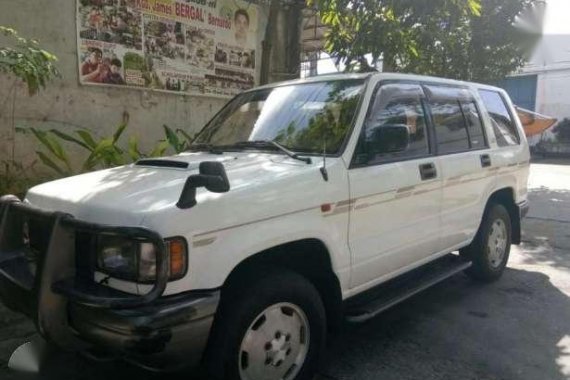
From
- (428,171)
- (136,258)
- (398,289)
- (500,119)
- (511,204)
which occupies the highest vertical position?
(500,119)

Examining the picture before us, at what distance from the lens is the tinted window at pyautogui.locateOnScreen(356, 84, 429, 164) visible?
11.7 ft

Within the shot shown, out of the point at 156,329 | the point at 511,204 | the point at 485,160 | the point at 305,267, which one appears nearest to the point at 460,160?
the point at 485,160

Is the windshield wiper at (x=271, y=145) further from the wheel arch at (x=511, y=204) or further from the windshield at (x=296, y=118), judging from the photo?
the wheel arch at (x=511, y=204)

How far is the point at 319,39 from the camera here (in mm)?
11508

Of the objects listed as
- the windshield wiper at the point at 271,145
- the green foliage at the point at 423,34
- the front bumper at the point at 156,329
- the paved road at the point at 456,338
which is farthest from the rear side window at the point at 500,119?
the front bumper at the point at 156,329

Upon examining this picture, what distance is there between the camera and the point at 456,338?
13.1 ft

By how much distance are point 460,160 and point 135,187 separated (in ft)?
9.16

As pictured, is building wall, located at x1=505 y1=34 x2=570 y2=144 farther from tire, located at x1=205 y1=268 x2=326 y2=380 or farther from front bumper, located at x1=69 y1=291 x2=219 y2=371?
front bumper, located at x1=69 y1=291 x2=219 y2=371

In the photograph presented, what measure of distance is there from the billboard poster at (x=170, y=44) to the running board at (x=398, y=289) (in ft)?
17.6

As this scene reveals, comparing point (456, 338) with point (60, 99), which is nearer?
point (456, 338)

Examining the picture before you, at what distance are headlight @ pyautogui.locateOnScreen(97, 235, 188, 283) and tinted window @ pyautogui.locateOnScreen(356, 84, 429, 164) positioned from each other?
57.2 inches

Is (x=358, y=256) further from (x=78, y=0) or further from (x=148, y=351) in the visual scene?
(x=78, y=0)

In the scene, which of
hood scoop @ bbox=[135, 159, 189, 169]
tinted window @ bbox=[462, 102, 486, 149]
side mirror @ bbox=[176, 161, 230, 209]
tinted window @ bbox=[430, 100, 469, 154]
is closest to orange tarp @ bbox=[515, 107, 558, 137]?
tinted window @ bbox=[462, 102, 486, 149]

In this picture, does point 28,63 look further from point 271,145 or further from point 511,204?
point 511,204
